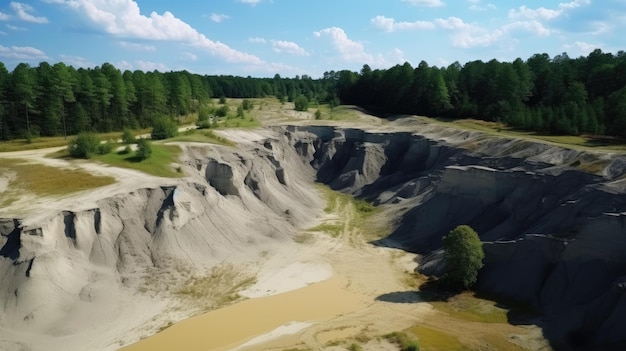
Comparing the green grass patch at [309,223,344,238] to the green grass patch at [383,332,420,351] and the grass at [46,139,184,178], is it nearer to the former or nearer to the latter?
the grass at [46,139,184,178]

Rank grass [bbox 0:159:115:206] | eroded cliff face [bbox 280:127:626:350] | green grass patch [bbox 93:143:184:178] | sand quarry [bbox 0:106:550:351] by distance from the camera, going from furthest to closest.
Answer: green grass patch [bbox 93:143:184:178], grass [bbox 0:159:115:206], eroded cliff face [bbox 280:127:626:350], sand quarry [bbox 0:106:550:351]

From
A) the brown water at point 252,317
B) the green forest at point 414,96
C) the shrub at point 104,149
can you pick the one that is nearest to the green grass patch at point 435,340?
the brown water at point 252,317

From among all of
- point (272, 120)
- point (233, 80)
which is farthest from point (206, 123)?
point (233, 80)

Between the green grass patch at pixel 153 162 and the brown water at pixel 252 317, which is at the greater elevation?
the green grass patch at pixel 153 162

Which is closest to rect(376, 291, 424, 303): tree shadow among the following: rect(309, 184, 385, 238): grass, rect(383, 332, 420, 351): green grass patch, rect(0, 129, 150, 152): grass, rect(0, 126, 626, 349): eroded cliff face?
rect(0, 126, 626, 349): eroded cliff face

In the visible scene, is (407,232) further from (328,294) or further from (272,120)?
(272,120)

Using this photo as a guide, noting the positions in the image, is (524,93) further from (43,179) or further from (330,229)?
(43,179)

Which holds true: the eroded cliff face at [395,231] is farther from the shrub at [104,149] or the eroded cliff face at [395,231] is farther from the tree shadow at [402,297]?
the shrub at [104,149]

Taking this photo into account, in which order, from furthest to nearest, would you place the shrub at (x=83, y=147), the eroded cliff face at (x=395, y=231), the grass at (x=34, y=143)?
the grass at (x=34, y=143)
the shrub at (x=83, y=147)
the eroded cliff face at (x=395, y=231)
